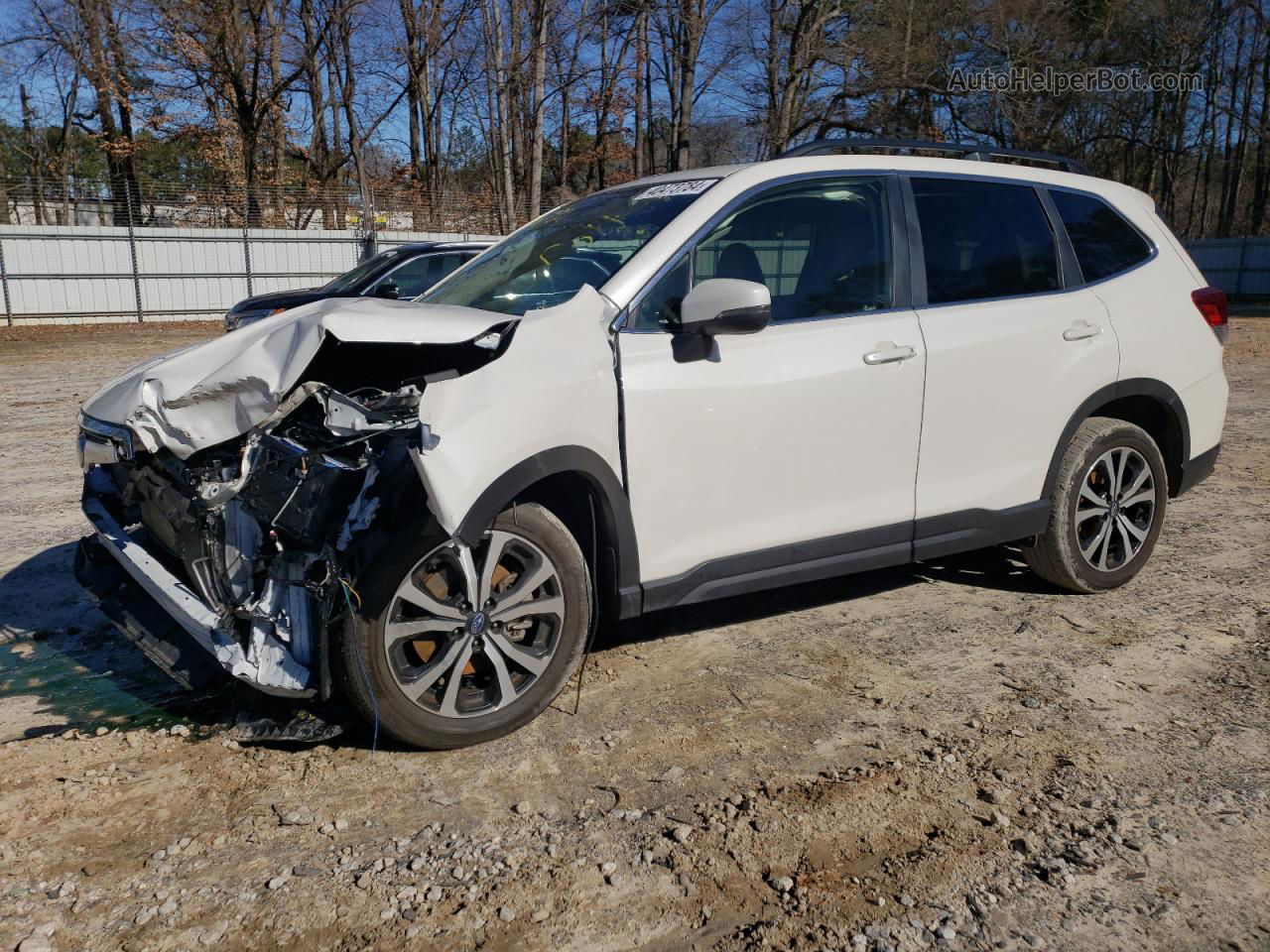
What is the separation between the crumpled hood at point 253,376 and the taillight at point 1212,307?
3.68 m

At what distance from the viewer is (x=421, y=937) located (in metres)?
2.48

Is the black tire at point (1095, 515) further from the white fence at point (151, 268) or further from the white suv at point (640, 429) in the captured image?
the white fence at point (151, 268)

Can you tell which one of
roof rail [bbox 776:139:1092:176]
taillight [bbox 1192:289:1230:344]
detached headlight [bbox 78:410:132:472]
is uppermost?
roof rail [bbox 776:139:1092:176]

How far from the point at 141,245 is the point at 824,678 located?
24864 mm

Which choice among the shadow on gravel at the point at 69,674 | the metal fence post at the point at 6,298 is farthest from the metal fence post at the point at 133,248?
the shadow on gravel at the point at 69,674

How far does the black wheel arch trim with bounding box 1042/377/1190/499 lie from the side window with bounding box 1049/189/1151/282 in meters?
0.53

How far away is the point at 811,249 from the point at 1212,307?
238 centimetres

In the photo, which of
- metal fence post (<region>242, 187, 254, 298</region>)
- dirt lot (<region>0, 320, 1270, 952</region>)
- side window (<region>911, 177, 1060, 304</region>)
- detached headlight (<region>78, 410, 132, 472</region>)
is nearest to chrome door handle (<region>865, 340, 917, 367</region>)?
side window (<region>911, 177, 1060, 304</region>)

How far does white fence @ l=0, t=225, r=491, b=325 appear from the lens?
915 inches

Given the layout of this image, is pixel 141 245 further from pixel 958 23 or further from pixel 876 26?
pixel 958 23

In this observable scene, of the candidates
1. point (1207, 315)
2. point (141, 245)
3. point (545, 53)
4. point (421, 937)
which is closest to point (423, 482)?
point (421, 937)

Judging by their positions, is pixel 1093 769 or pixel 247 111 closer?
pixel 1093 769

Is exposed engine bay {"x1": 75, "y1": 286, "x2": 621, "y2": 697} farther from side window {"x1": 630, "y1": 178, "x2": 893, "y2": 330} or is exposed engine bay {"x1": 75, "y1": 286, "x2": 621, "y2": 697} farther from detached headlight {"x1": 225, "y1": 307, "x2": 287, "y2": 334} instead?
detached headlight {"x1": 225, "y1": 307, "x2": 287, "y2": 334}

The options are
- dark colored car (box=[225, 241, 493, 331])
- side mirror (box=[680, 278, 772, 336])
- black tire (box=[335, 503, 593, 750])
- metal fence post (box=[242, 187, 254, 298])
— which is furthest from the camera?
metal fence post (box=[242, 187, 254, 298])
